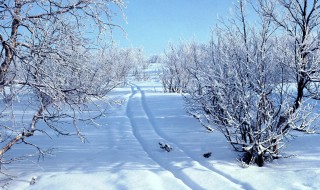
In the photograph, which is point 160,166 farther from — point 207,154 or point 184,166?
point 207,154

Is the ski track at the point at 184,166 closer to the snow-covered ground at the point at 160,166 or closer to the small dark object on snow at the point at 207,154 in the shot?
the snow-covered ground at the point at 160,166

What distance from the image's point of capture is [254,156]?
643 centimetres

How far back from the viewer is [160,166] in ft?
21.3

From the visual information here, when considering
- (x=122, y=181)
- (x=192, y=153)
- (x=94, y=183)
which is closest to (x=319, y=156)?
(x=192, y=153)

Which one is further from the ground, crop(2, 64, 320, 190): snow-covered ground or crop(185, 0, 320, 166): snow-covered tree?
crop(185, 0, 320, 166): snow-covered tree

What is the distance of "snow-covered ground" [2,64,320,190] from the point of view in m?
5.48

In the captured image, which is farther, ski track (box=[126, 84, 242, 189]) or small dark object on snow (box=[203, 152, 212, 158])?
small dark object on snow (box=[203, 152, 212, 158])

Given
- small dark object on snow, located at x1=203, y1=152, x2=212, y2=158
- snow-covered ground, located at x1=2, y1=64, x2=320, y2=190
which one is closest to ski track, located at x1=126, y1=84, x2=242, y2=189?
snow-covered ground, located at x1=2, y1=64, x2=320, y2=190

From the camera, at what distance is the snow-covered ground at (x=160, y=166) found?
18.0 feet

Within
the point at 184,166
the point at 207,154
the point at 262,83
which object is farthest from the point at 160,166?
the point at 262,83

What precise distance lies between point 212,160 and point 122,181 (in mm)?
2183

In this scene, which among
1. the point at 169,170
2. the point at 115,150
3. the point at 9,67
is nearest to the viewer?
the point at 9,67

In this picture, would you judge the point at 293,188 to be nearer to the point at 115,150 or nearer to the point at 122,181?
the point at 122,181

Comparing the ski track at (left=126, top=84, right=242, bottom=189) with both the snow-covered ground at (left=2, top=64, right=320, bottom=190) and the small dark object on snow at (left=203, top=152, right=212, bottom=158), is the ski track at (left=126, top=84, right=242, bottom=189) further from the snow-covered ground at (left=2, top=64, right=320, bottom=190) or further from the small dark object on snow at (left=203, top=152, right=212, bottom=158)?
the small dark object on snow at (left=203, top=152, right=212, bottom=158)
